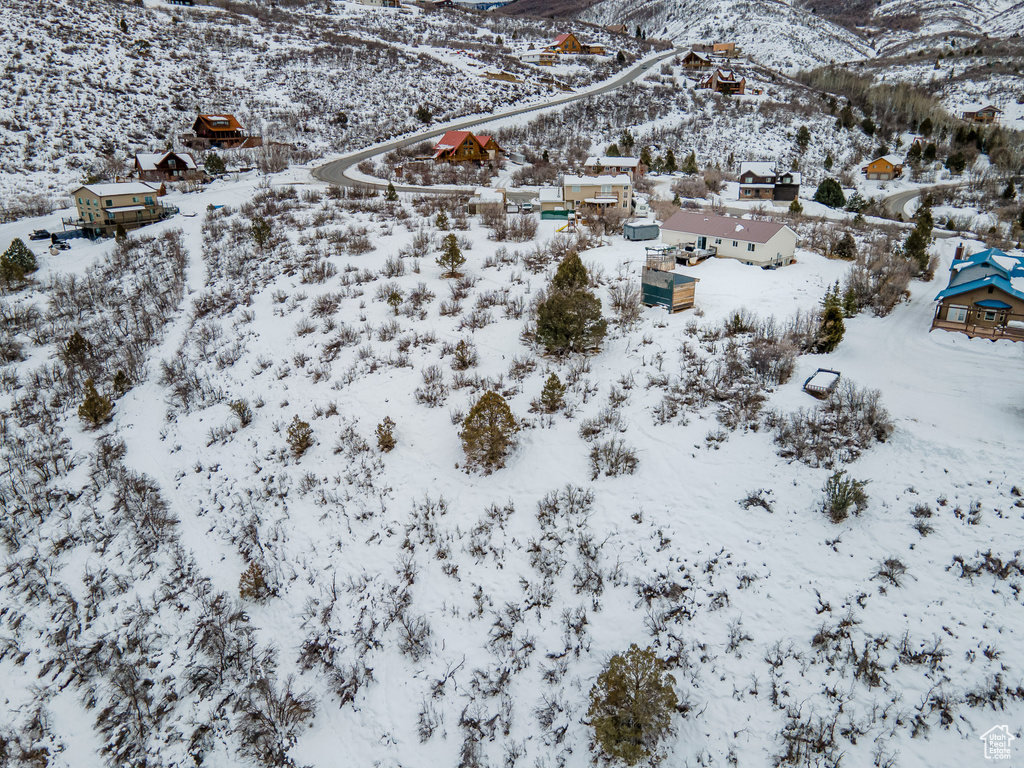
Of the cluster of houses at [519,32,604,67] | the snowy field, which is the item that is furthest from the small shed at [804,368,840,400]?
the cluster of houses at [519,32,604,67]

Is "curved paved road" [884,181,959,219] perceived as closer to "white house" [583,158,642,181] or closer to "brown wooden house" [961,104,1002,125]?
"brown wooden house" [961,104,1002,125]

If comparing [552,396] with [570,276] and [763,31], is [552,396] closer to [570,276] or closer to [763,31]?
[570,276]

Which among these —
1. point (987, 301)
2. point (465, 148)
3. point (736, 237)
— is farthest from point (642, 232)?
point (465, 148)

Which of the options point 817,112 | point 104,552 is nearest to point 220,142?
point 104,552

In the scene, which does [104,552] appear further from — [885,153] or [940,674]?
[885,153]

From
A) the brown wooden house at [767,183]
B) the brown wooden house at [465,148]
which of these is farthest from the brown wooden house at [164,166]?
the brown wooden house at [767,183]

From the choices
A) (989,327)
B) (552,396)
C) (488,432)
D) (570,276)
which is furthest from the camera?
(570,276)
